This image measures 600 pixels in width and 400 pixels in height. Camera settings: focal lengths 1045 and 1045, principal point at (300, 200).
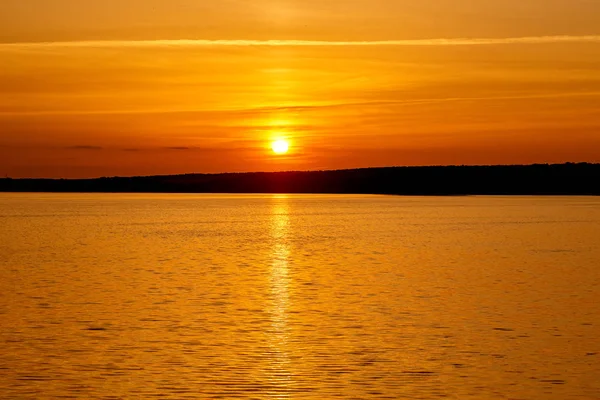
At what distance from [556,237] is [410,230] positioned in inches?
605

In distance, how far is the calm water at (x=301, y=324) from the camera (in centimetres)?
2058

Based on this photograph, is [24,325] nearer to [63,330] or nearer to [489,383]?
[63,330]

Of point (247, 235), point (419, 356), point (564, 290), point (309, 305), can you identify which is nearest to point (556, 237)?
point (247, 235)

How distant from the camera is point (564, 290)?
120ft

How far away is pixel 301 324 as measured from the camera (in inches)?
1110

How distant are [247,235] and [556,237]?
901 inches

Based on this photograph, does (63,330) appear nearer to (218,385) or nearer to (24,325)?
(24,325)

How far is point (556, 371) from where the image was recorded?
21.7m

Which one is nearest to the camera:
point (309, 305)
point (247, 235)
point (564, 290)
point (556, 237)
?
point (309, 305)

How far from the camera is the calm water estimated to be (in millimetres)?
20578

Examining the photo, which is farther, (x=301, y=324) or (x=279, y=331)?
(x=301, y=324)

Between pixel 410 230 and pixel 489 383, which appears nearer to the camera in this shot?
pixel 489 383

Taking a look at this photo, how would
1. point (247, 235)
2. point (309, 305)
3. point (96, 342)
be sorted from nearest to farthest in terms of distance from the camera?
point (96, 342) < point (309, 305) < point (247, 235)

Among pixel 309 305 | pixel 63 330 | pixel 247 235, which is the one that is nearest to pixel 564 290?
pixel 309 305
